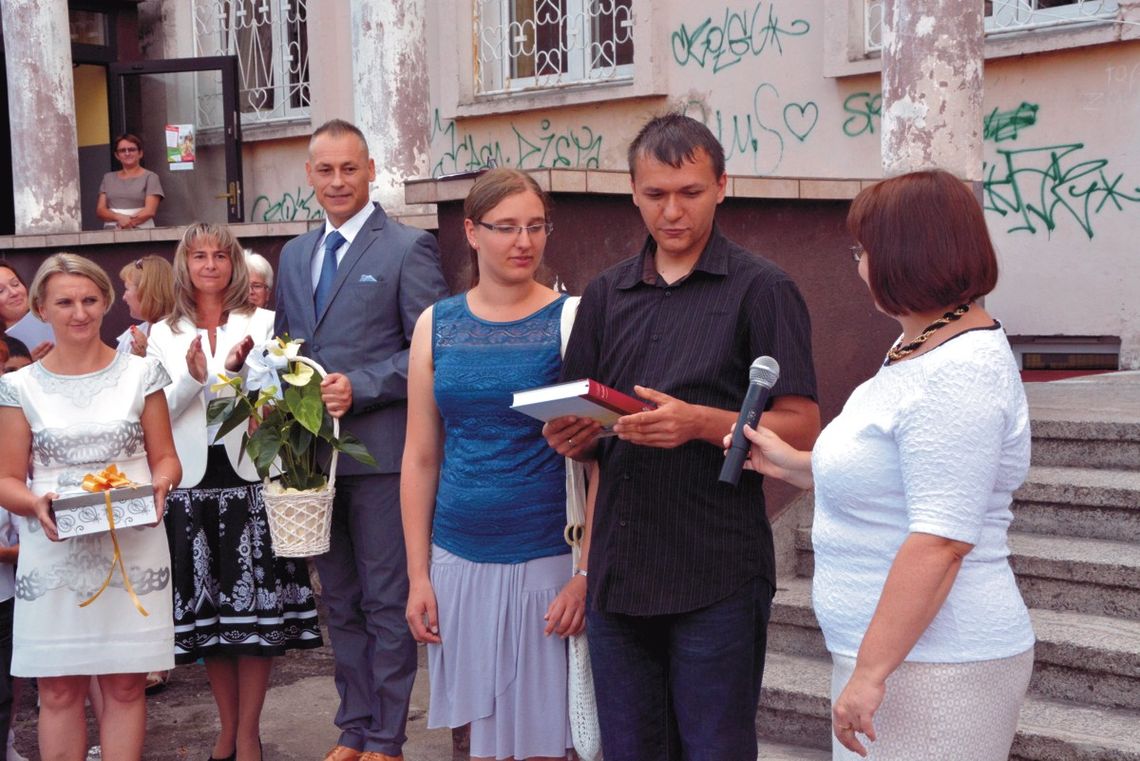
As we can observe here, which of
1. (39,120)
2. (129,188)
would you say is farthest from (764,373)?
(129,188)

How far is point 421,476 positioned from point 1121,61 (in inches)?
205

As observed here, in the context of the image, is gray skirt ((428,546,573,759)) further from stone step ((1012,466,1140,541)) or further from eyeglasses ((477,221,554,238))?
stone step ((1012,466,1140,541))

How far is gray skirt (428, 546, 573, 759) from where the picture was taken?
3477mm

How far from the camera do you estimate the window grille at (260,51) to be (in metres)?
12.1

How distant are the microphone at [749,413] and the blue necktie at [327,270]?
90.4 inches

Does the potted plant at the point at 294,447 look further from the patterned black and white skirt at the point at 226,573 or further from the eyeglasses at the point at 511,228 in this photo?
the eyeglasses at the point at 511,228

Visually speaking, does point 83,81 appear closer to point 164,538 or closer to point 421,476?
point 164,538

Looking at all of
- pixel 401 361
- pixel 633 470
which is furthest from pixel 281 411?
pixel 633 470

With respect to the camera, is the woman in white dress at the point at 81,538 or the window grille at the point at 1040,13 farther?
the window grille at the point at 1040,13

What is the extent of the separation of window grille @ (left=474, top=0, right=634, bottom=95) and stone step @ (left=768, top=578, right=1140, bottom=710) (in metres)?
5.92

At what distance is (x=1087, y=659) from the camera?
14.2 ft

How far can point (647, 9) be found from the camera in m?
9.24

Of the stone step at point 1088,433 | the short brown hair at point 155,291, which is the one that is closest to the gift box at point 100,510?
the short brown hair at point 155,291

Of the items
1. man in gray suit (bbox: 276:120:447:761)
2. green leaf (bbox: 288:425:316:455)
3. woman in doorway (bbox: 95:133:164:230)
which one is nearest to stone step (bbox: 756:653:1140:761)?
man in gray suit (bbox: 276:120:447:761)
